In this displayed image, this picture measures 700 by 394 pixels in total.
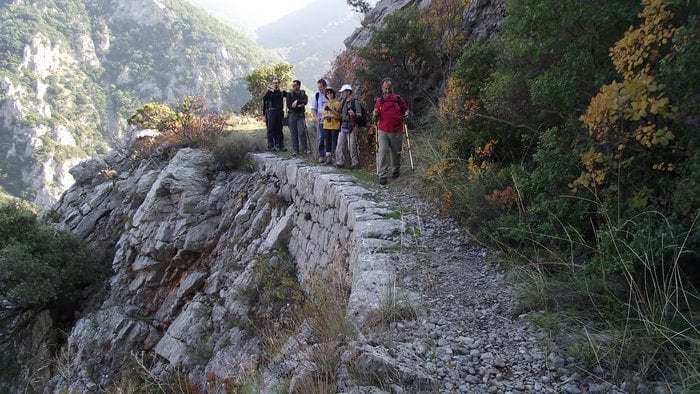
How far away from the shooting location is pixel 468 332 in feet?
11.2

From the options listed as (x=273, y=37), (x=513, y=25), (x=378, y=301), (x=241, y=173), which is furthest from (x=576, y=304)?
(x=273, y=37)

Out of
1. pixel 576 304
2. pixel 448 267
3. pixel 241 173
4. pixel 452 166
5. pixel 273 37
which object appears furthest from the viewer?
pixel 273 37

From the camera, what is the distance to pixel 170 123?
16.4m

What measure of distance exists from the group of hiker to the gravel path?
3024 millimetres

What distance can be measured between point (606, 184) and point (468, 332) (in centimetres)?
174

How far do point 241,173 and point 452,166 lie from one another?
7.31m

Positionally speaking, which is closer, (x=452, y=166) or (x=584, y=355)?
(x=584, y=355)

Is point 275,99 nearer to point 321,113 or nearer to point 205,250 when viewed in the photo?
point 321,113

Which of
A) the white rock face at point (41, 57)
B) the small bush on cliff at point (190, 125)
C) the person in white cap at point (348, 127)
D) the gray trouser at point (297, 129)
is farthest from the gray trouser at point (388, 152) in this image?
the white rock face at point (41, 57)

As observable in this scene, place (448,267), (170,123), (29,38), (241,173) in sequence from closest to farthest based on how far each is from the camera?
(448,267)
(241,173)
(170,123)
(29,38)

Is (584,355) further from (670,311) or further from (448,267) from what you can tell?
(448,267)

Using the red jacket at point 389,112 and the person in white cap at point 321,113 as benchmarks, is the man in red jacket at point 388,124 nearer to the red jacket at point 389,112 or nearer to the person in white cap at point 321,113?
the red jacket at point 389,112

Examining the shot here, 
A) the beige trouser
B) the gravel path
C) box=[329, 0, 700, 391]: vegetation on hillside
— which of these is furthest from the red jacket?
the gravel path

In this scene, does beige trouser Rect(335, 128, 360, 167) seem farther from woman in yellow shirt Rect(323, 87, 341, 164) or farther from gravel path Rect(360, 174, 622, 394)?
gravel path Rect(360, 174, 622, 394)
